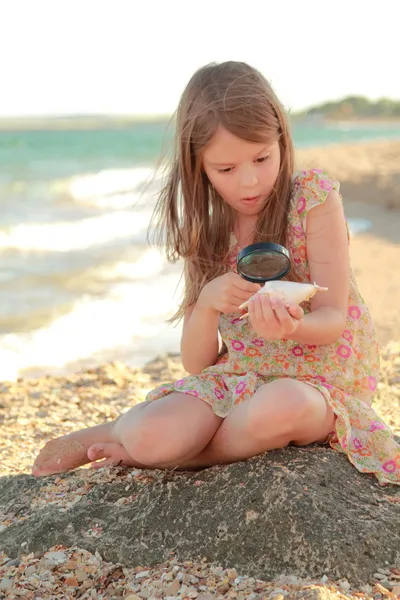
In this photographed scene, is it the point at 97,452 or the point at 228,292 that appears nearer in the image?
the point at 228,292

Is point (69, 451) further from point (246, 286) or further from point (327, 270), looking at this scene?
point (327, 270)

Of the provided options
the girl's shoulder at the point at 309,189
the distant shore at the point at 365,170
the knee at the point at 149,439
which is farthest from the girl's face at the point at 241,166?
the distant shore at the point at 365,170

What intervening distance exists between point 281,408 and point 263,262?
1.71ft

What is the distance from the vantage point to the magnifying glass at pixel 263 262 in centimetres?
288

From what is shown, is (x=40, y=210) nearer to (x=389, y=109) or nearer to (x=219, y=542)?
(x=219, y=542)

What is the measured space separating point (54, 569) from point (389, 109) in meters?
93.0

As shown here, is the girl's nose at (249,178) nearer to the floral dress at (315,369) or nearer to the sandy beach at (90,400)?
the floral dress at (315,369)

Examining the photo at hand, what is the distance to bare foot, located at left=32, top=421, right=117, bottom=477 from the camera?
3.51 meters

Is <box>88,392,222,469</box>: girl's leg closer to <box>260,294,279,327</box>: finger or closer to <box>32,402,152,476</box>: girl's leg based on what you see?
<box>32,402,152,476</box>: girl's leg

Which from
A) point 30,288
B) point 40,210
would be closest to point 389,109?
point 40,210

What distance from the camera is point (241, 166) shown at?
10.4ft

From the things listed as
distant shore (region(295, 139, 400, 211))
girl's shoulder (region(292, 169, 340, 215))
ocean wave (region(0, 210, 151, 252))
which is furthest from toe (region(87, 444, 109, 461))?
distant shore (region(295, 139, 400, 211))

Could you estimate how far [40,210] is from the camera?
15.3 m

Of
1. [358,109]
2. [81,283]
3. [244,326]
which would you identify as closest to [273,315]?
[244,326]
